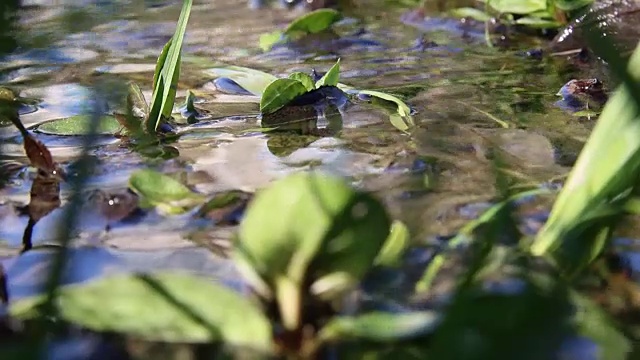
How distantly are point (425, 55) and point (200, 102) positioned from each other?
2.14 feet

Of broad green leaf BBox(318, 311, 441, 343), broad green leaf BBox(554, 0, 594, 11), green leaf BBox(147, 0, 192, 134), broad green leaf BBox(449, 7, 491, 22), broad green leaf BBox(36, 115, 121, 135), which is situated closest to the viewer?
broad green leaf BBox(318, 311, 441, 343)

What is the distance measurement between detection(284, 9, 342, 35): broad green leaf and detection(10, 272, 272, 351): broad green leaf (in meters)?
1.57

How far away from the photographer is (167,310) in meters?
0.57

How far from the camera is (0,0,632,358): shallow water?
80 centimetres

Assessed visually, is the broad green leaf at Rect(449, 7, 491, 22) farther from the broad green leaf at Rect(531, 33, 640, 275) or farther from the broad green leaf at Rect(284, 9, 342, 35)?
the broad green leaf at Rect(531, 33, 640, 275)

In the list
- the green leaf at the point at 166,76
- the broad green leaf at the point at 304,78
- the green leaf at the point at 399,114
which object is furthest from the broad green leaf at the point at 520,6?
the green leaf at the point at 166,76

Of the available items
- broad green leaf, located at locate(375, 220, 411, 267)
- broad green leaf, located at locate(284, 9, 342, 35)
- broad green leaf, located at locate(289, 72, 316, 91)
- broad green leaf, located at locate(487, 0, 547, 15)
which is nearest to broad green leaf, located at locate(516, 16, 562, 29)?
broad green leaf, located at locate(487, 0, 547, 15)

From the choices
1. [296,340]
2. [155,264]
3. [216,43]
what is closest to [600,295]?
[296,340]

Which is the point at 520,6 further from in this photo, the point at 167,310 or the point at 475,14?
the point at 167,310

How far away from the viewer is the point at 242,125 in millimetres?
1311

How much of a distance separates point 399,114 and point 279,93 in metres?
0.21

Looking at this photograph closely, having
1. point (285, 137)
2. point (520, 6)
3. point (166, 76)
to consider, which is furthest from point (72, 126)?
point (520, 6)

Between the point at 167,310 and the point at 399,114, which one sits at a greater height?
the point at 167,310

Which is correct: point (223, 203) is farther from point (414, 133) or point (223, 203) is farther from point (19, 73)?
point (19, 73)
